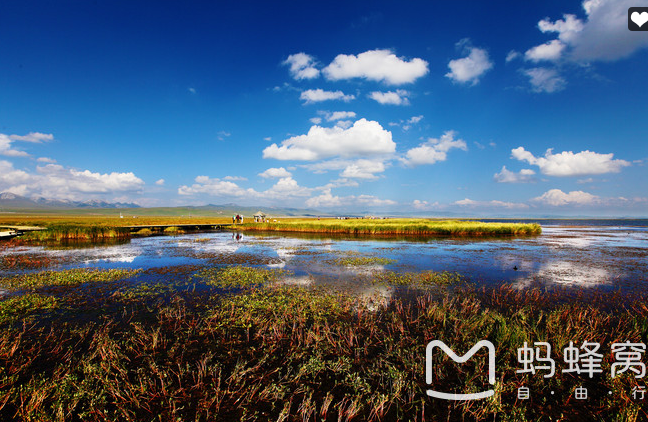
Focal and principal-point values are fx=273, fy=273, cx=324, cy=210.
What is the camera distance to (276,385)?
236 inches

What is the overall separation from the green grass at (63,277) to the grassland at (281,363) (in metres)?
3.55

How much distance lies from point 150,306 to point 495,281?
17455 mm

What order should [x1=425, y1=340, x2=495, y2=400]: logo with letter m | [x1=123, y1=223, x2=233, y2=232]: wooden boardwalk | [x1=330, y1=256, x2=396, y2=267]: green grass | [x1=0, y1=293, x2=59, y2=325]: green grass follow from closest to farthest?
1. [x1=425, y1=340, x2=495, y2=400]: logo with letter m
2. [x1=0, y1=293, x2=59, y2=325]: green grass
3. [x1=330, y1=256, x2=396, y2=267]: green grass
4. [x1=123, y1=223, x2=233, y2=232]: wooden boardwalk

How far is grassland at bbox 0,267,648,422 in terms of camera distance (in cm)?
526

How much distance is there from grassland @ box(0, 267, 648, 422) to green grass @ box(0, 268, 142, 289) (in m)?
3.55

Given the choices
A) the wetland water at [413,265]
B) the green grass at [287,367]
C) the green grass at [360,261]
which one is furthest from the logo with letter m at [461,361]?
the green grass at [360,261]

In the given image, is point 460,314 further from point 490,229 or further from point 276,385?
point 490,229

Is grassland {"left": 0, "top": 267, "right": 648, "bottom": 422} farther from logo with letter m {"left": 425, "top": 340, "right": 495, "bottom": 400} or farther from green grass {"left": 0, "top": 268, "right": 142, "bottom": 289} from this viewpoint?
green grass {"left": 0, "top": 268, "right": 142, "bottom": 289}

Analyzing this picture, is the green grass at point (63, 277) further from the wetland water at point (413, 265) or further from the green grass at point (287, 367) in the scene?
the green grass at point (287, 367)

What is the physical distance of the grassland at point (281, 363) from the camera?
17.3ft

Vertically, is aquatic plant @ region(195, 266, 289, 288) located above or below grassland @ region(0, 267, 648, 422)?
below

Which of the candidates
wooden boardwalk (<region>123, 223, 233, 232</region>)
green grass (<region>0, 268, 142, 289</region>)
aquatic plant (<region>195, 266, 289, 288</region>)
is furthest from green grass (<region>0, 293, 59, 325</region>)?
wooden boardwalk (<region>123, 223, 233, 232</region>)

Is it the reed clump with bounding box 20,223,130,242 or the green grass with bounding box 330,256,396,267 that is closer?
the green grass with bounding box 330,256,396,267

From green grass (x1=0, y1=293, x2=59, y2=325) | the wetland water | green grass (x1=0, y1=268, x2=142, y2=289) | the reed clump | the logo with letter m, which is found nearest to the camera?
the logo with letter m
